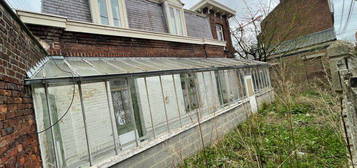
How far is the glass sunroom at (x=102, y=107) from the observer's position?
3.07 m

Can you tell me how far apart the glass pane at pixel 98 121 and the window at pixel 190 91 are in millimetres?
2898

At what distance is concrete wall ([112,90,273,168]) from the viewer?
386 centimetres

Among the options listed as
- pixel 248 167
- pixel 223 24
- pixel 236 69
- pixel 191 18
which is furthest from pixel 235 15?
pixel 248 167

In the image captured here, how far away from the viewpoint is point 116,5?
6.32 meters

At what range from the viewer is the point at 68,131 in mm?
3736

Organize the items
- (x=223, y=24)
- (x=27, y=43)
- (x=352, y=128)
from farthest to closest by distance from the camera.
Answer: (x=223, y=24), (x=27, y=43), (x=352, y=128)

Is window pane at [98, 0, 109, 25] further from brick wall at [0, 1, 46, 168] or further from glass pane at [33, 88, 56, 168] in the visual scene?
glass pane at [33, 88, 56, 168]

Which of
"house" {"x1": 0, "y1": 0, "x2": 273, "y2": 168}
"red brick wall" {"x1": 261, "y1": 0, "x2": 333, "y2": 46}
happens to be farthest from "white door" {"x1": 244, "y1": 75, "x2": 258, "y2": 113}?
"red brick wall" {"x1": 261, "y1": 0, "x2": 333, "y2": 46}

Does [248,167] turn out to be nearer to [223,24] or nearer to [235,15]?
[223,24]

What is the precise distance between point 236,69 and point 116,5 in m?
6.25

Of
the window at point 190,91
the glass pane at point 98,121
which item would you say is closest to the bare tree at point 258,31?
the window at point 190,91

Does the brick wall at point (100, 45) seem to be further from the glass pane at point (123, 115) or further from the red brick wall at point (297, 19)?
the red brick wall at point (297, 19)

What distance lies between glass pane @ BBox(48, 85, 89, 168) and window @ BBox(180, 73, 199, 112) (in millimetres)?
3487

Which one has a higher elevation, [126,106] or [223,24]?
[223,24]
